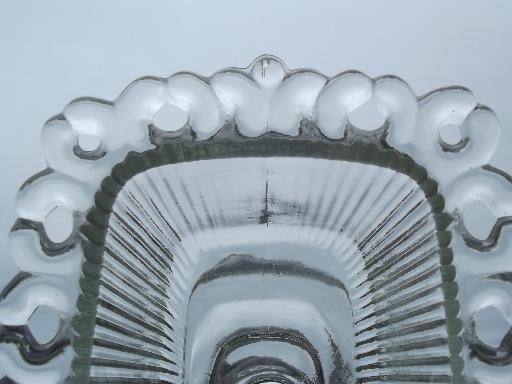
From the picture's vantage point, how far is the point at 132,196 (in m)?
0.61

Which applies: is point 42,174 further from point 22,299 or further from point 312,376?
point 312,376

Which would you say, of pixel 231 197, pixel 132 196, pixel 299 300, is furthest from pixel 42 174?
pixel 299 300

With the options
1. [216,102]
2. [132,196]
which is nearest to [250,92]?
[216,102]

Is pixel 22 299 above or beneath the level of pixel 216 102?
beneath

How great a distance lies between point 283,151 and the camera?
0.59 meters

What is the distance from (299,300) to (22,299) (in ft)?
0.92

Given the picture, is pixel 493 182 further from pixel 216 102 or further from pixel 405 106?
pixel 216 102

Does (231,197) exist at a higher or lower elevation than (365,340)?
higher

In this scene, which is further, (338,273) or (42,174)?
(338,273)

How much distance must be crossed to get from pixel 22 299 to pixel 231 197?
0.70 ft

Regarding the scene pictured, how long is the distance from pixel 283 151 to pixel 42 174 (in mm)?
210

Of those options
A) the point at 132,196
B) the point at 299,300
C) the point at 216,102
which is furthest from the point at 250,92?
the point at 299,300

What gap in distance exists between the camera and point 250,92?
1.88ft

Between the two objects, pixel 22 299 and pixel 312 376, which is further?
pixel 312 376
